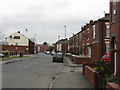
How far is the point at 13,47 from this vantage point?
73.3 metres

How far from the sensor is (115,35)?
13352 millimetres

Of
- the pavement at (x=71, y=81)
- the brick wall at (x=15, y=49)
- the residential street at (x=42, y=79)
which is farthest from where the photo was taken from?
the brick wall at (x=15, y=49)

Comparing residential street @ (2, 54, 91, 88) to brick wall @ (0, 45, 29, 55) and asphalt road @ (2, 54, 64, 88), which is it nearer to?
asphalt road @ (2, 54, 64, 88)

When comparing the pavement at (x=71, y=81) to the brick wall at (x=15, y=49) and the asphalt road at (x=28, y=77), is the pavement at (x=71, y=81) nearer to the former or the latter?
the asphalt road at (x=28, y=77)

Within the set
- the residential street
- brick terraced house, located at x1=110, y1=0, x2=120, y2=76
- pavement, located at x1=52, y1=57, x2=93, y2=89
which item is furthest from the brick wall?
brick terraced house, located at x1=110, y1=0, x2=120, y2=76

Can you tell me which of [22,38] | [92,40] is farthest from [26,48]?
[92,40]

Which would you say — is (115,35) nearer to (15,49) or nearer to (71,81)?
(71,81)

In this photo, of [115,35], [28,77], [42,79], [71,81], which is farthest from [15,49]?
[115,35]

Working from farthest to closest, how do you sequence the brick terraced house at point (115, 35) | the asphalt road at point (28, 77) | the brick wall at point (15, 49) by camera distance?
1. the brick wall at point (15, 49)
2. the brick terraced house at point (115, 35)
3. the asphalt road at point (28, 77)

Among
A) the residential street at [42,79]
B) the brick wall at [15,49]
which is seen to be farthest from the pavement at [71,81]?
the brick wall at [15,49]

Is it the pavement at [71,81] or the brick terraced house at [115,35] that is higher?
the brick terraced house at [115,35]

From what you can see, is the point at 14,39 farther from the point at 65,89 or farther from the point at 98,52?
the point at 65,89

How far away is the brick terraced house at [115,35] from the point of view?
12.5 metres

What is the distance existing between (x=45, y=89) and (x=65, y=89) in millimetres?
1009
